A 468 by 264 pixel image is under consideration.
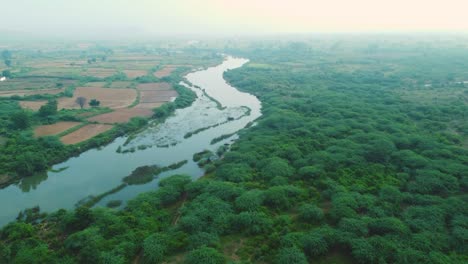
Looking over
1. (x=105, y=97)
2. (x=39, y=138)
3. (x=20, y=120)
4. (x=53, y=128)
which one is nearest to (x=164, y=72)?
(x=105, y=97)

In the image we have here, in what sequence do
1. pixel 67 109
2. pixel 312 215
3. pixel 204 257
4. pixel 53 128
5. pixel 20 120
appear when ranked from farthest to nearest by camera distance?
pixel 67 109 → pixel 53 128 → pixel 20 120 → pixel 312 215 → pixel 204 257

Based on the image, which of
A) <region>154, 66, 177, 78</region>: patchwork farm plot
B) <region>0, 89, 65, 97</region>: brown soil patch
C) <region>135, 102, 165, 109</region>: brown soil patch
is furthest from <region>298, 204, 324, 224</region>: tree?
<region>154, 66, 177, 78</region>: patchwork farm plot

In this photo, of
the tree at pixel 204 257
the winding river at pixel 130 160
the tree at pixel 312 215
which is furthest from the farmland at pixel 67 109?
the tree at pixel 312 215

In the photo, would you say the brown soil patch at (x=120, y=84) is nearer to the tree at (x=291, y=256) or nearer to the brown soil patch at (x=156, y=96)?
the brown soil patch at (x=156, y=96)

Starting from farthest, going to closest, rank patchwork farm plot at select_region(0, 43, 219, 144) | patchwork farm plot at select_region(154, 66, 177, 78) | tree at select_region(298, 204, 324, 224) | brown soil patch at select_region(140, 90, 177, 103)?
patchwork farm plot at select_region(154, 66, 177, 78) → brown soil patch at select_region(140, 90, 177, 103) → patchwork farm plot at select_region(0, 43, 219, 144) → tree at select_region(298, 204, 324, 224)

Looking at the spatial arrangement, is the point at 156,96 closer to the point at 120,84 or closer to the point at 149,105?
the point at 149,105

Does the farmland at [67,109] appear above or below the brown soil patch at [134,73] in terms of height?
below

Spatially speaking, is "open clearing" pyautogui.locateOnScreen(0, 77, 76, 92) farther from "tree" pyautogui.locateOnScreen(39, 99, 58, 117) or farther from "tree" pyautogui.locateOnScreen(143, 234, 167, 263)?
"tree" pyautogui.locateOnScreen(143, 234, 167, 263)
